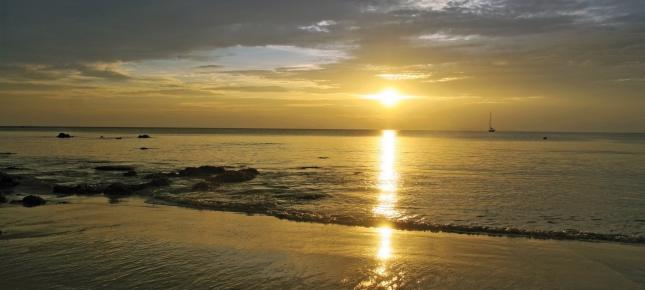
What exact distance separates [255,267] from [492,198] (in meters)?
14.6

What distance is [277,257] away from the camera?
402 inches

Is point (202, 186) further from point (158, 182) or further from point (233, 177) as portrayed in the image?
point (233, 177)

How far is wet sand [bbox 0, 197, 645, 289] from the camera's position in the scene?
28.2 feet

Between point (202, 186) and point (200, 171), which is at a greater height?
point (200, 171)

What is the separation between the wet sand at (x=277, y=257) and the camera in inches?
339

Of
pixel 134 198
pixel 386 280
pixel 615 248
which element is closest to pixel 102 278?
pixel 386 280

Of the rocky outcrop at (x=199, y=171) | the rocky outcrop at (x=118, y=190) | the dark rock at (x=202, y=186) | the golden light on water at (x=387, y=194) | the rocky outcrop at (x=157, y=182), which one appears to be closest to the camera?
the golden light on water at (x=387, y=194)

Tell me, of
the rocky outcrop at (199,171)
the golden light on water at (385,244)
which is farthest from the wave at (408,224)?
the rocky outcrop at (199,171)

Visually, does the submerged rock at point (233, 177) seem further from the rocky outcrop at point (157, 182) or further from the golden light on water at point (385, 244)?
the golden light on water at point (385, 244)

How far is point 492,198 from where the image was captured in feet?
67.1

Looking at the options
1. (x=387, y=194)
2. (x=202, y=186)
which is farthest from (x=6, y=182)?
(x=387, y=194)

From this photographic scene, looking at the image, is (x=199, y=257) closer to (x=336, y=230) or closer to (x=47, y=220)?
(x=336, y=230)

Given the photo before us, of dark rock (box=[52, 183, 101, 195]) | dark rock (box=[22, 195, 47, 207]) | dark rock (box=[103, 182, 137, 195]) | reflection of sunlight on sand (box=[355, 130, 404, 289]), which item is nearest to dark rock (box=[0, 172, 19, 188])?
dark rock (box=[52, 183, 101, 195])

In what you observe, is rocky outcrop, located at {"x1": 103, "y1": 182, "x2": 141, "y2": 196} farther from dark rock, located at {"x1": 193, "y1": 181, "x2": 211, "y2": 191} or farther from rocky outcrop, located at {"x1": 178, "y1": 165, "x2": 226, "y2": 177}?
rocky outcrop, located at {"x1": 178, "y1": 165, "x2": 226, "y2": 177}
